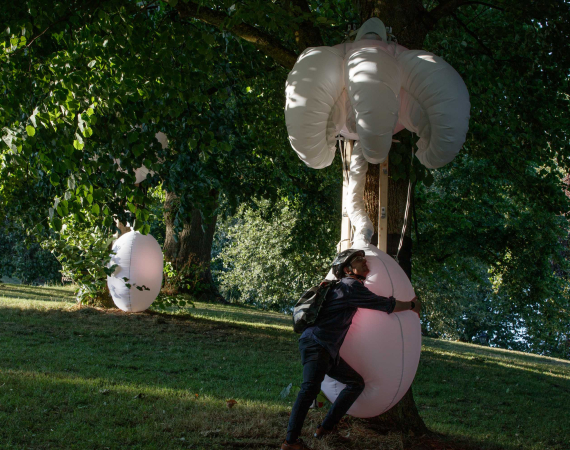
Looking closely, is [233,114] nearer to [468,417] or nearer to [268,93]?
[268,93]

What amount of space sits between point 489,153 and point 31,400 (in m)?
7.84

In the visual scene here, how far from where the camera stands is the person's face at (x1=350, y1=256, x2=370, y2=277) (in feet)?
15.5

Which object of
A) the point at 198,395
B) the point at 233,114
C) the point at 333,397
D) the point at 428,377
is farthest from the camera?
the point at 428,377

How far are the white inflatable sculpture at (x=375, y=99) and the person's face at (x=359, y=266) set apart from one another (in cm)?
82

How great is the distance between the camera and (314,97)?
4.71 m

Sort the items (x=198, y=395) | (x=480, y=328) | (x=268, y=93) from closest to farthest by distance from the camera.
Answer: (x=198, y=395), (x=268, y=93), (x=480, y=328)

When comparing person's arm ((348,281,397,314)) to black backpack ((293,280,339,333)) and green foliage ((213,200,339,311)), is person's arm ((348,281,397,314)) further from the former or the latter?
green foliage ((213,200,339,311))

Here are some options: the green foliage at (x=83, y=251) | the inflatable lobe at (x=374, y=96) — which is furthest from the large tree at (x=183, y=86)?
the green foliage at (x=83, y=251)

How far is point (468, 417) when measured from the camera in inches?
276

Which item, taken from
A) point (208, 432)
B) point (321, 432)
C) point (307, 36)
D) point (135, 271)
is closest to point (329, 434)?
point (321, 432)

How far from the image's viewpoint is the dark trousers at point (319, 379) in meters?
4.64

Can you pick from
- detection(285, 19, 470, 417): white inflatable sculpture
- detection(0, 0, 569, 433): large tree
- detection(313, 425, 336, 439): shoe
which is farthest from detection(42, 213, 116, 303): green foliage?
detection(285, 19, 470, 417): white inflatable sculpture

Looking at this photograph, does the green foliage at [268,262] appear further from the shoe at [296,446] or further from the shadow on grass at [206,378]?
the shoe at [296,446]

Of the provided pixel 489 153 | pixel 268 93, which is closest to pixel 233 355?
pixel 268 93
